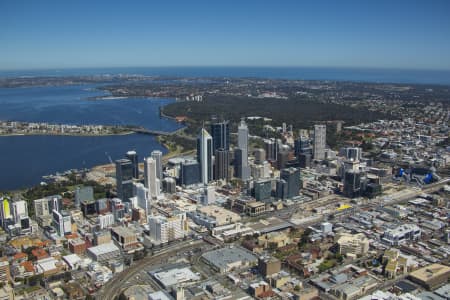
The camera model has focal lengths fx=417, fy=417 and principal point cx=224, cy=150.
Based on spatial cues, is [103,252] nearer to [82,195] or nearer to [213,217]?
[213,217]

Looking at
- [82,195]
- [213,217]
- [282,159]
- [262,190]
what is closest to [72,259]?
[82,195]

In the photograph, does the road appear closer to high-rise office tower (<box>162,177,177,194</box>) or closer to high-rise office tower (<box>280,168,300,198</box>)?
high-rise office tower (<box>162,177,177,194</box>)

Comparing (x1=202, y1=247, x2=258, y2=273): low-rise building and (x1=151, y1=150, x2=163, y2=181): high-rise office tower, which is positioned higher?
(x1=151, y1=150, x2=163, y2=181): high-rise office tower

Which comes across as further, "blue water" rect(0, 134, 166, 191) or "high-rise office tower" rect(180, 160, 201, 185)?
"blue water" rect(0, 134, 166, 191)

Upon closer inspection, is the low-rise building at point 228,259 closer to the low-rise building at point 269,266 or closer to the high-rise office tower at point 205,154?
the low-rise building at point 269,266

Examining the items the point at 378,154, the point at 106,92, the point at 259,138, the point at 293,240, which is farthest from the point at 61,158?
the point at 106,92

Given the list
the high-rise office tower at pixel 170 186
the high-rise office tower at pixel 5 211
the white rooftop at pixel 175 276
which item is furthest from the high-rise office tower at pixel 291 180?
the high-rise office tower at pixel 5 211

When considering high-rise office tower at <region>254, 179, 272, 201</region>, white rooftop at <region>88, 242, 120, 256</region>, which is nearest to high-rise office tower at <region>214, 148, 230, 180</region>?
high-rise office tower at <region>254, 179, 272, 201</region>
